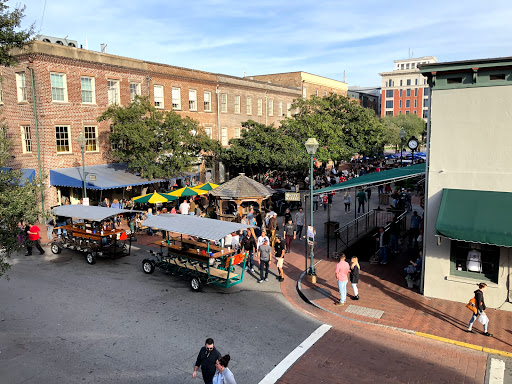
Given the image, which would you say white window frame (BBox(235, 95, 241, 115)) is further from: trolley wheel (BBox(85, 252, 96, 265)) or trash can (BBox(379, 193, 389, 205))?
trolley wheel (BBox(85, 252, 96, 265))

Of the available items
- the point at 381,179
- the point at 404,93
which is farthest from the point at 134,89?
the point at 404,93

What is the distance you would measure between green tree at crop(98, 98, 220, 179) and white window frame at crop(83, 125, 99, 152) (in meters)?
1.24

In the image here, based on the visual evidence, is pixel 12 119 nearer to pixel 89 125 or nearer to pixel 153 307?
pixel 89 125

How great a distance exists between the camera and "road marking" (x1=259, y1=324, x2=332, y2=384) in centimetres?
855

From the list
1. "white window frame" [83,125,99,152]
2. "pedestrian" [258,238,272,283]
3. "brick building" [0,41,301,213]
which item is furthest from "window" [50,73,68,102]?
"pedestrian" [258,238,272,283]

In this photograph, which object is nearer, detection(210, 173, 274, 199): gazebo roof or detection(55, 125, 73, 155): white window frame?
detection(210, 173, 274, 199): gazebo roof

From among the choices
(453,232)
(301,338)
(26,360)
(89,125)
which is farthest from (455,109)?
(89,125)

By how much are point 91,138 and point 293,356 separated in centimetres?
2236

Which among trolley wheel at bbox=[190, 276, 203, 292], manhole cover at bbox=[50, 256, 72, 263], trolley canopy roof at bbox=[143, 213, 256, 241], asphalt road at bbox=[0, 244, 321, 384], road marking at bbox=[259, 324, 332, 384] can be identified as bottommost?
road marking at bbox=[259, 324, 332, 384]

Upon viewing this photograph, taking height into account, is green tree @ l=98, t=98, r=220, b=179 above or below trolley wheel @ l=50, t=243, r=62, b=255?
above

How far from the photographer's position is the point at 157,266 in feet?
50.1

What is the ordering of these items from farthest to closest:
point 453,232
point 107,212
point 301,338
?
point 107,212, point 453,232, point 301,338

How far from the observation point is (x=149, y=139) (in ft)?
80.8

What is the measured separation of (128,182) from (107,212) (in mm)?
9193
